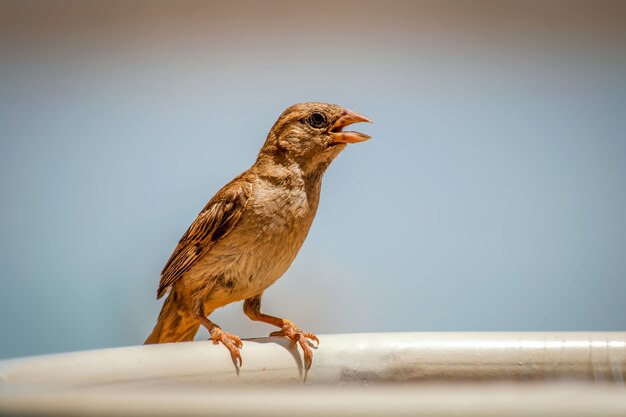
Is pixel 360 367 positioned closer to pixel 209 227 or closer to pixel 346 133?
pixel 209 227

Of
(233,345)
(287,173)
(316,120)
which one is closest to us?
(233,345)

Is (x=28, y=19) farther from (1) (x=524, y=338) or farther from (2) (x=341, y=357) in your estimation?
(1) (x=524, y=338)

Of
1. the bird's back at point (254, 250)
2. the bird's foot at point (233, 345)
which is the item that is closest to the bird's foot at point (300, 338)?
the bird's foot at point (233, 345)

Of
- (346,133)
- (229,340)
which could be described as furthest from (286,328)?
(346,133)

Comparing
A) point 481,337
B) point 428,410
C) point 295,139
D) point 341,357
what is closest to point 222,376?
point 341,357

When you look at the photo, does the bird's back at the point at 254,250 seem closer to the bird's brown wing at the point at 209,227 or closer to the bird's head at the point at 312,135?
the bird's brown wing at the point at 209,227

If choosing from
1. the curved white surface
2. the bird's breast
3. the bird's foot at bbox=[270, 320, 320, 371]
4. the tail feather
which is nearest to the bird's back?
the bird's breast

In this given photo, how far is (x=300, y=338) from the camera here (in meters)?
2.60

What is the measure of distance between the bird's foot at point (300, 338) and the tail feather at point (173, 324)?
60cm

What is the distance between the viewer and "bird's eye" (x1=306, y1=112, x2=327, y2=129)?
366cm

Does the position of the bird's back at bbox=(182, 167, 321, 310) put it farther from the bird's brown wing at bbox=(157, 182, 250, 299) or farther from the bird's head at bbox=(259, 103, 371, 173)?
the bird's head at bbox=(259, 103, 371, 173)

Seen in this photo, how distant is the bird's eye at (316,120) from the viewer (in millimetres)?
3662

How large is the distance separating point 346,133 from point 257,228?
0.57 meters

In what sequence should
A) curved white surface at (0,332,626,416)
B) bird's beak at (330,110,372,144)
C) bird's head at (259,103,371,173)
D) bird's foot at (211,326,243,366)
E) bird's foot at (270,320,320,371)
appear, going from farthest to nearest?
bird's head at (259,103,371,173), bird's beak at (330,110,372,144), bird's foot at (270,320,320,371), bird's foot at (211,326,243,366), curved white surface at (0,332,626,416)
